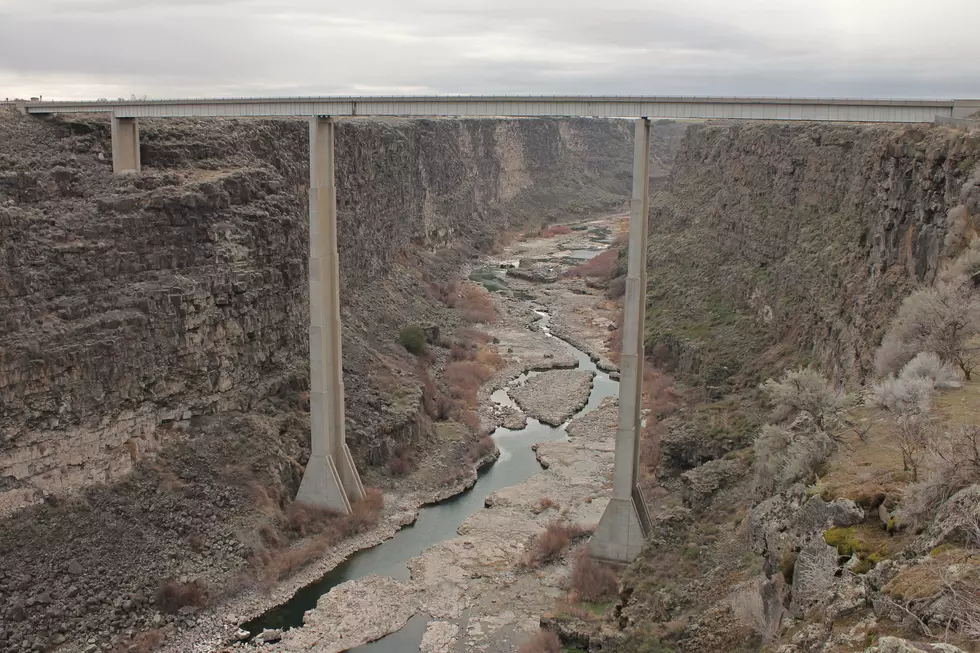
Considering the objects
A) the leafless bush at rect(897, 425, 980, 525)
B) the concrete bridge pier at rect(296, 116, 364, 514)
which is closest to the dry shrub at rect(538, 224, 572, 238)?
the concrete bridge pier at rect(296, 116, 364, 514)

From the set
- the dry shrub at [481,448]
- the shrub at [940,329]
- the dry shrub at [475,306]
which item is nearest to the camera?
the shrub at [940,329]

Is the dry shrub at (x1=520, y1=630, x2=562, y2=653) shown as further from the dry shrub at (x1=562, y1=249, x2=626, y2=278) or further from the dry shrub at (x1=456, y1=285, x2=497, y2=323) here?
the dry shrub at (x1=562, y1=249, x2=626, y2=278)

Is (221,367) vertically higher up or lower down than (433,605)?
higher up

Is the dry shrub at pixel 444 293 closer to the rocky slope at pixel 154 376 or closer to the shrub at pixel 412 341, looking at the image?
the shrub at pixel 412 341

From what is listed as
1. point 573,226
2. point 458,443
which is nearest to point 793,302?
point 458,443

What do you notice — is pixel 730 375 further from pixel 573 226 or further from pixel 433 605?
pixel 573 226

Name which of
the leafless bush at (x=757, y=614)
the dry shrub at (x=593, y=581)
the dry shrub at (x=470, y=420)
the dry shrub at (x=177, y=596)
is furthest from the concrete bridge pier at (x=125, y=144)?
the leafless bush at (x=757, y=614)
